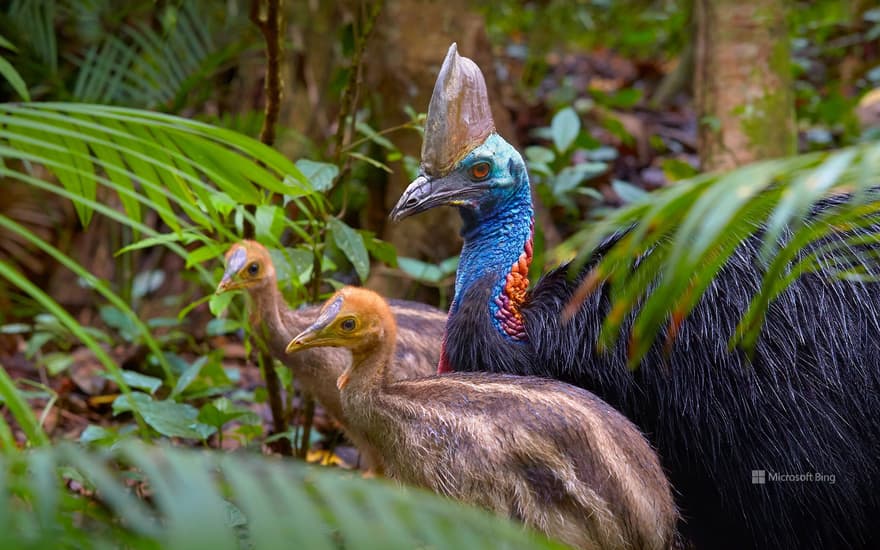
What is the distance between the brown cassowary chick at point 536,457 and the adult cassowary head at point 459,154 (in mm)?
604

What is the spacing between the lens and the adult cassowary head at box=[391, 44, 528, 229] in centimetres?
315

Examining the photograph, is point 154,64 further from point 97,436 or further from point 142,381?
point 97,436

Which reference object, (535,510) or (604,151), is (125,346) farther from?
(535,510)

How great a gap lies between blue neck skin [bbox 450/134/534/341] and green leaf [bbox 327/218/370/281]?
0.35 metres

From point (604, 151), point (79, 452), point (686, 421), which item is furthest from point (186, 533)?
point (604, 151)

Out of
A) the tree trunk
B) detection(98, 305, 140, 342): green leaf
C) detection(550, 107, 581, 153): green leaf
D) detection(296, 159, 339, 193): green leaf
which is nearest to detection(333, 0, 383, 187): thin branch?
detection(296, 159, 339, 193): green leaf

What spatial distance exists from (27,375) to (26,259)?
3.88 ft

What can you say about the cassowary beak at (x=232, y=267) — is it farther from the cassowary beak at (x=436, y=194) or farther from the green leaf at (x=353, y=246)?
the cassowary beak at (x=436, y=194)

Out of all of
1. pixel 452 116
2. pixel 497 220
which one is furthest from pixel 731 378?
pixel 452 116

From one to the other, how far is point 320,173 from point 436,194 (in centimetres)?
51

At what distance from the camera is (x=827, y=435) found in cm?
285

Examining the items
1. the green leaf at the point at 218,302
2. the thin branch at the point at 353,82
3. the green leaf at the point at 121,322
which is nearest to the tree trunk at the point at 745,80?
the thin branch at the point at 353,82

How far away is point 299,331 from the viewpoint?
11.8ft

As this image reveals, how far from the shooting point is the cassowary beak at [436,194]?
3.14m
